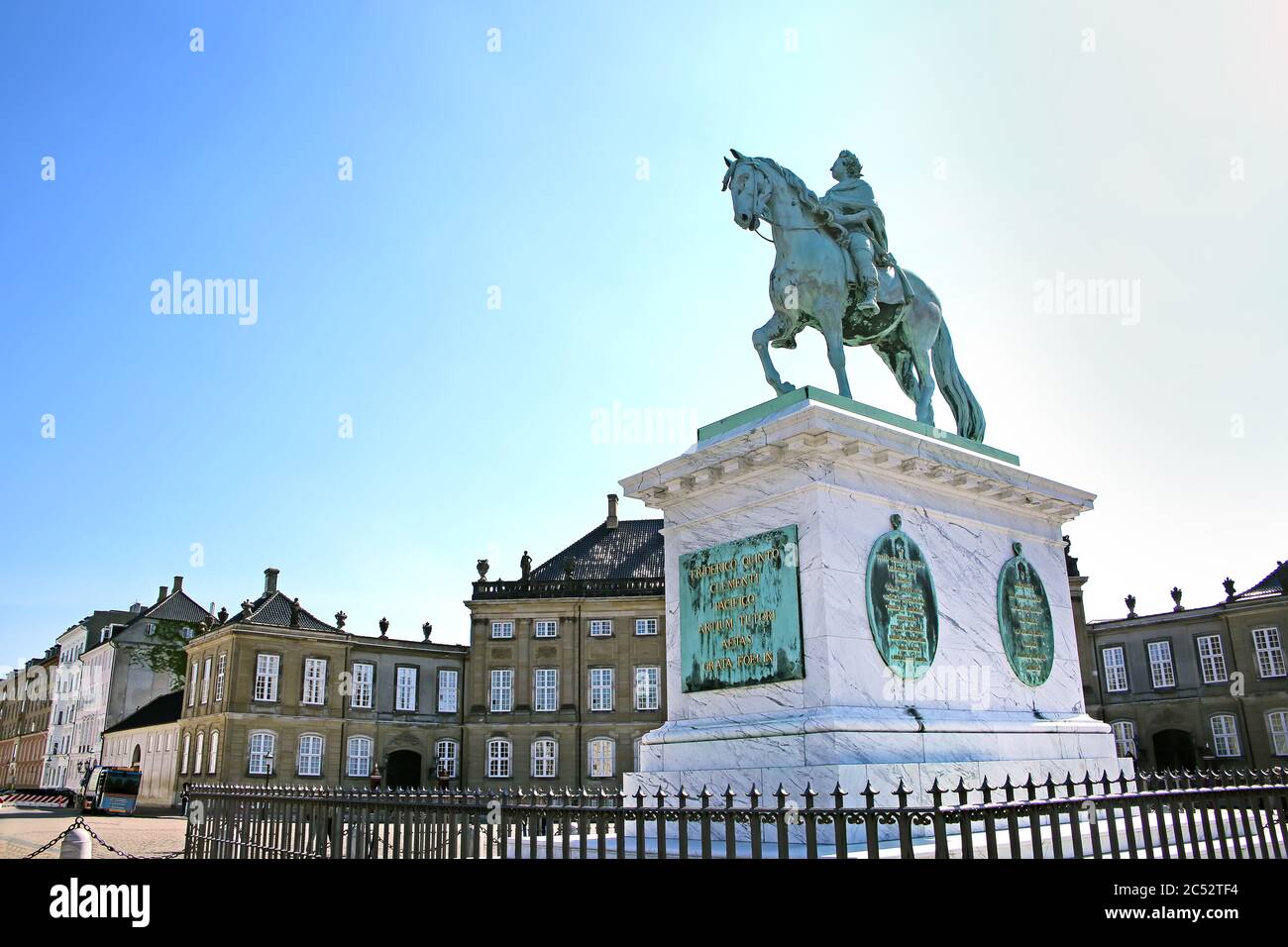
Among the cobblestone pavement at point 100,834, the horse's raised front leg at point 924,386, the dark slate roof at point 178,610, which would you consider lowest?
the cobblestone pavement at point 100,834

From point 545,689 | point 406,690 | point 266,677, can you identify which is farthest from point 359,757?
point 545,689

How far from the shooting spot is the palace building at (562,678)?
4750cm

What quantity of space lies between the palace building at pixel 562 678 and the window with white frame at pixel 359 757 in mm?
5024

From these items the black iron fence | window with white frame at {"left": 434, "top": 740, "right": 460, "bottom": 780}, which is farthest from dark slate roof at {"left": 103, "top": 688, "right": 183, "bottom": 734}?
the black iron fence

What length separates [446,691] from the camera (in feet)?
170

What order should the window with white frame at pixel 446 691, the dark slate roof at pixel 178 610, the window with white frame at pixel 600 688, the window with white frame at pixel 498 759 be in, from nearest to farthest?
the window with white frame at pixel 498 759 < the window with white frame at pixel 600 688 < the window with white frame at pixel 446 691 < the dark slate roof at pixel 178 610

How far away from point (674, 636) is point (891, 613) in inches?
84.4

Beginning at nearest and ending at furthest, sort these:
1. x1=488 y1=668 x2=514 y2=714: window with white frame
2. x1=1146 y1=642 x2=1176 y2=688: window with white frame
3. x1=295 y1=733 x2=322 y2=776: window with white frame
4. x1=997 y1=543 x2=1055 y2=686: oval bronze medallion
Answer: x1=997 y1=543 x2=1055 y2=686: oval bronze medallion
x1=295 y1=733 x2=322 y2=776: window with white frame
x1=1146 y1=642 x2=1176 y2=688: window with white frame
x1=488 y1=668 x2=514 y2=714: window with white frame

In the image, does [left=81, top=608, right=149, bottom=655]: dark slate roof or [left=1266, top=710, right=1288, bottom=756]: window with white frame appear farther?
[left=81, top=608, right=149, bottom=655]: dark slate roof

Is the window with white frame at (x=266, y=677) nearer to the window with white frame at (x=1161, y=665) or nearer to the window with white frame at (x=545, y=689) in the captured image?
A: the window with white frame at (x=545, y=689)

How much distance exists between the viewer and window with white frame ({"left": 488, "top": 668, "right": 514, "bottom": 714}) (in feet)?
159

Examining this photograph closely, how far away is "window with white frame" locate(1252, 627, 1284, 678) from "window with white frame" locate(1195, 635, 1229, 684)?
5.24 ft

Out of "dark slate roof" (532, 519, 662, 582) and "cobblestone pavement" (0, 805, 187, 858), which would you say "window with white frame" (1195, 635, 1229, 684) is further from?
"cobblestone pavement" (0, 805, 187, 858)

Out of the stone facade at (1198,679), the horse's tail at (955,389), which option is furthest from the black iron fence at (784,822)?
the stone facade at (1198,679)
